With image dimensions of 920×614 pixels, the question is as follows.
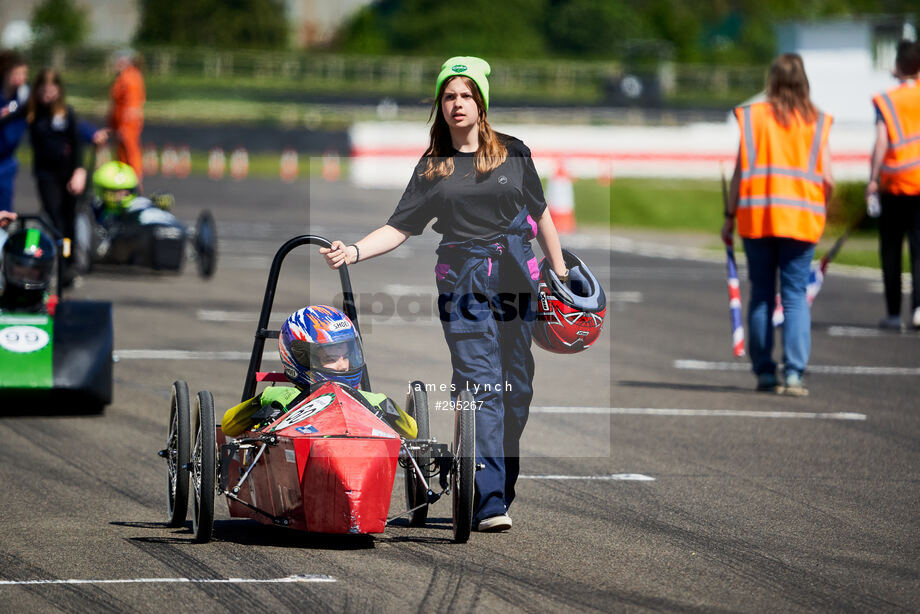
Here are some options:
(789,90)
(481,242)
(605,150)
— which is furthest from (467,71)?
(605,150)

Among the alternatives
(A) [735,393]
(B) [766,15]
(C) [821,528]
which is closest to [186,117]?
(A) [735,393]

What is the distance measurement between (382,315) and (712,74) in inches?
2430

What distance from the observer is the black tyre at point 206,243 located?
55.6 ft

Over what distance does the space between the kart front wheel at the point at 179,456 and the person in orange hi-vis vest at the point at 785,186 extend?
4978 mm

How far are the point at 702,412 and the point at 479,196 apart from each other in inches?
161

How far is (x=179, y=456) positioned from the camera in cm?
632

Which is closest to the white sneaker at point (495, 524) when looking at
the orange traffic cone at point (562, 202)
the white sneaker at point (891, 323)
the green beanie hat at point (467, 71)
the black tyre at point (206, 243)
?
the green beanie hat at point (467, 71)

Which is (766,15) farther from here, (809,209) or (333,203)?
(809,209)

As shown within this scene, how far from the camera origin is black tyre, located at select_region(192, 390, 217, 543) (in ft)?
19.7

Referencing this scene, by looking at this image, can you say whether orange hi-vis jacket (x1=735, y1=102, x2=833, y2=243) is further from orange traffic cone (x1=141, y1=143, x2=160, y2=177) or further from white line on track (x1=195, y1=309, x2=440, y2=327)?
orange traffic cone (x1=141, y1=143, x2=160, y2=177)

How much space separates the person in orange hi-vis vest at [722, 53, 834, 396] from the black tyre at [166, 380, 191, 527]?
196 inches

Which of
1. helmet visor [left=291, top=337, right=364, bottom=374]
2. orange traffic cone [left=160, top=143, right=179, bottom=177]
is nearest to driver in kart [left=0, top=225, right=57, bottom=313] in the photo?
helmet visor [left=291, top=337, right=364, bottom=374]

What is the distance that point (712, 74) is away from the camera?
7450cm

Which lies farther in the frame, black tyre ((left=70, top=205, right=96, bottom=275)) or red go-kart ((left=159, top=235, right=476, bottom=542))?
black tyre ((left=70, top=205, right=96, bottom=275))
